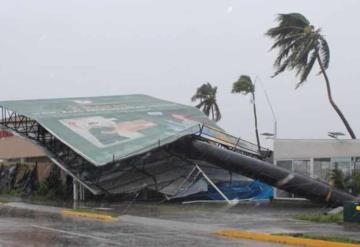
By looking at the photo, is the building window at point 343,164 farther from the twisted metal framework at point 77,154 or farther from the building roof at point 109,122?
the building roof at point 109,122

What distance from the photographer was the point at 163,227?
1981cm

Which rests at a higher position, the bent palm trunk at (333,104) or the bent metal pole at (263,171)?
the bent palm trunk at (333,104)

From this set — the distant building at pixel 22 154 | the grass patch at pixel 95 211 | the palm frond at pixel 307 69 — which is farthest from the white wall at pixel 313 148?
the distant building at pixel 22 154

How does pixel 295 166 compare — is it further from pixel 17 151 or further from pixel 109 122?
pixel 17 151

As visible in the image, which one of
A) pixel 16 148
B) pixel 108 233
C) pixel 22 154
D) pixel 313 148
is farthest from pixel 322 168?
pixel 16 148

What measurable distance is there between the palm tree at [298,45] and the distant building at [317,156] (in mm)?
7129

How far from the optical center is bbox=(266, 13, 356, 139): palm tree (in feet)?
125

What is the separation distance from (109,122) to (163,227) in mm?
16271

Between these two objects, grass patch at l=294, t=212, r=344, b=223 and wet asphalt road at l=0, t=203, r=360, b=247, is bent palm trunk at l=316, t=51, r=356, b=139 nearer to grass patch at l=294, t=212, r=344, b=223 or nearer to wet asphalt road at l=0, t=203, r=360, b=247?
wet asphalt road at l=0, t=203, r=360, b=247

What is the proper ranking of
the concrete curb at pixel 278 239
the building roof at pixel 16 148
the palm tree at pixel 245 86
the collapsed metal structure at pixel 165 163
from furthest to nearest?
the palm tree at pixel 245 86 → the building roof at pixel 16 148 → the collapsed metal structure at pixel 165 163 → the concrete curb at pixel 278 239

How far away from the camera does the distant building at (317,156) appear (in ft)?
100

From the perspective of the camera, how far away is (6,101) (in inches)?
1443

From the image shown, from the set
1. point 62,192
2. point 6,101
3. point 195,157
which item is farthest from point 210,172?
point 6,101

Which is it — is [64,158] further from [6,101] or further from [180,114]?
[180,114]
